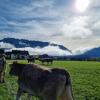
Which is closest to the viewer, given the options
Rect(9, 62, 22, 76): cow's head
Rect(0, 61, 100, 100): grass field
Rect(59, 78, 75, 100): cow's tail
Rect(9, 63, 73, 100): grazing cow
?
Rect(9, 63, 73, 100): grazing cow

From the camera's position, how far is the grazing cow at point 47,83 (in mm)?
11531

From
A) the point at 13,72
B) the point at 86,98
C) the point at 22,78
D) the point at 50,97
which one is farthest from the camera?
the point at 86,98

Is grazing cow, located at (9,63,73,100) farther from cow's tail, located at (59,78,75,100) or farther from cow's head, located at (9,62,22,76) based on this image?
cow's head, located at (9,62,22,76)

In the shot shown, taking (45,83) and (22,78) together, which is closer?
(45,83)

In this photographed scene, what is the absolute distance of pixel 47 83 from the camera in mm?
11664

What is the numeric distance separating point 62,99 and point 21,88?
1969 millimetres

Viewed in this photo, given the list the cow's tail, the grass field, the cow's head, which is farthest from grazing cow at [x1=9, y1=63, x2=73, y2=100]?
the grass field

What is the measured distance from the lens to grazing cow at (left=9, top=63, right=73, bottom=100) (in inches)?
454

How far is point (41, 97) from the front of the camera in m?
11.9

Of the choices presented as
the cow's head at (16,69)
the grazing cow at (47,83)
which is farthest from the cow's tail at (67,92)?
the cow's head at (16,69)

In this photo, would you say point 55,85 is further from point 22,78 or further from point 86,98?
point 86,98

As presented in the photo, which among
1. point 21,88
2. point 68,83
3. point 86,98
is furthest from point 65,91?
point 86,98

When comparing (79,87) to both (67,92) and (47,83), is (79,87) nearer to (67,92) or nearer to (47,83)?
(67,92)

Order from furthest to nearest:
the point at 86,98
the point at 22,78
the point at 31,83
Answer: the point at 86,98, the point at 22,78, the point at 31,83
